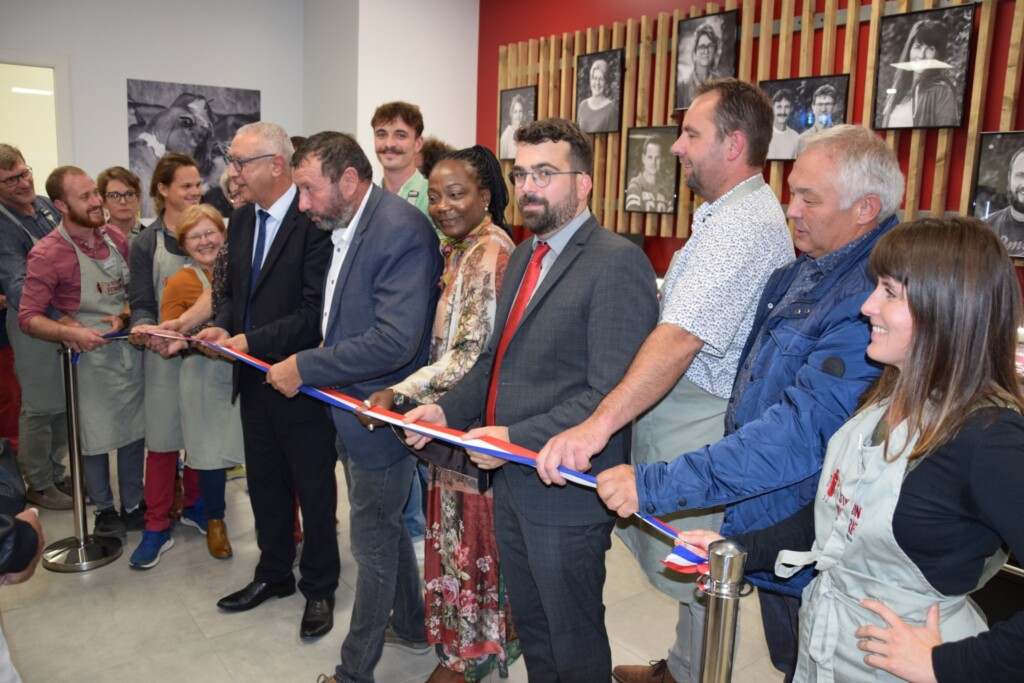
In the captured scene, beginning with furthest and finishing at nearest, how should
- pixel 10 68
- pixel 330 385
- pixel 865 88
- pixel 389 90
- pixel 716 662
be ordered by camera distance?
pixel 389 90, pixel 10 68, pixel 865 88, pixel 330 385, pixel 716 662

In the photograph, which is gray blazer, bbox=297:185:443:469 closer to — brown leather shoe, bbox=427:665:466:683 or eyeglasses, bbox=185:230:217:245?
brown leather shoe, bbox=427:665:466:683

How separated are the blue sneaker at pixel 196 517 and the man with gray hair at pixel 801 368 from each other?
3.17 meters

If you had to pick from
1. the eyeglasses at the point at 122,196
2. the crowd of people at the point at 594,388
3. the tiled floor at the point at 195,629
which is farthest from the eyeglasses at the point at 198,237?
the tiled floor at the point at 195,629

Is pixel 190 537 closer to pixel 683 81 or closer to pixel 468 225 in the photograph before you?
pixel 468 225

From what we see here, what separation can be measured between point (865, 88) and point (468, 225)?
3482 millimetres

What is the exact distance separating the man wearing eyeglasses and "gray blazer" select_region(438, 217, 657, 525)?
3521 millimetres

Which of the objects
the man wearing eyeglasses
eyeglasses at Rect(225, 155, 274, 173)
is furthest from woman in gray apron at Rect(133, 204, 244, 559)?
the man wearing eyeglasses

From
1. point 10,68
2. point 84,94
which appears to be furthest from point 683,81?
point 10,68

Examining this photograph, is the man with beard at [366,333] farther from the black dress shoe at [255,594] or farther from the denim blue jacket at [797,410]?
the denim blue jacket at [797,410]

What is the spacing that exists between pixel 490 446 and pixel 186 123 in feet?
24.7

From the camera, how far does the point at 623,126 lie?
6.61 meters

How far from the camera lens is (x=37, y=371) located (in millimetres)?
4480

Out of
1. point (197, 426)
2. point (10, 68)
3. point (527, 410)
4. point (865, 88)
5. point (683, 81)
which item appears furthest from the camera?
point (10, 68)

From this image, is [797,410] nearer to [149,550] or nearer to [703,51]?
[149,550]
